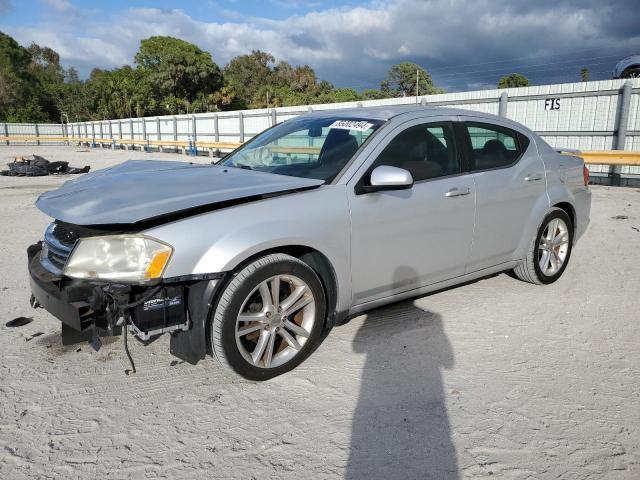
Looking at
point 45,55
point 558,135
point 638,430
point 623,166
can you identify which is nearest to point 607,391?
point 638,430

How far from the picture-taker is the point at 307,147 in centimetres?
380

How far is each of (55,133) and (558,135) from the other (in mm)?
52899

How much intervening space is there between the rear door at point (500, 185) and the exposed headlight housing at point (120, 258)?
8.15 feet

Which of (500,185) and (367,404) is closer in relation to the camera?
(367,404)

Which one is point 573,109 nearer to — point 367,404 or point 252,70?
point 367,404

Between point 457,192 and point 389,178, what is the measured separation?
85 centimetres

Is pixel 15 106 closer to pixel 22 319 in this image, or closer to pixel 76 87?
pixel 76 87

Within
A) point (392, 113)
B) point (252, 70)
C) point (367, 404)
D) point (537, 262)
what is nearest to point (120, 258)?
point (367, 404)

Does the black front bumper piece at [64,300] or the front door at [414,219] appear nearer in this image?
the black front bumper piece at [64,300]

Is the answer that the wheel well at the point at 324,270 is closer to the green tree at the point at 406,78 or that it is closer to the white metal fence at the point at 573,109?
the white metal fence at the point at 573,109

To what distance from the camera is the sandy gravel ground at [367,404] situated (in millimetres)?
2303

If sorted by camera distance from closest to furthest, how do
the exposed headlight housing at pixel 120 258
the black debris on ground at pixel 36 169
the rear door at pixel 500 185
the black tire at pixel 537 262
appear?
the exposed headlight housing at pixel 120 258 → the rear door at pixel 500 185 → the black tire at pixel 537 262 → the black debris on ground at pixel 36 169

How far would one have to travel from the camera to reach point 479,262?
162 inches

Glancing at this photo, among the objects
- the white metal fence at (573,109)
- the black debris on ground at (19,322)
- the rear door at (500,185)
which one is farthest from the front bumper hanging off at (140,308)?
the white metal fence at (573,109)
